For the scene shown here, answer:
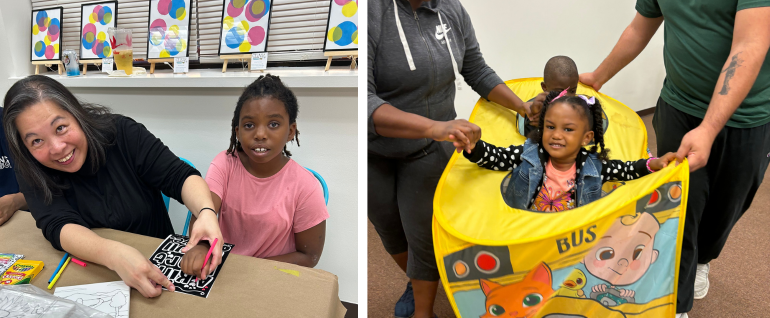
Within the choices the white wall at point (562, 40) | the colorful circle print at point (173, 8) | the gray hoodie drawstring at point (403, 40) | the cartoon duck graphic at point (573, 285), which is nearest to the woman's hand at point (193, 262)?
the colorful circle print at point (173, 8)

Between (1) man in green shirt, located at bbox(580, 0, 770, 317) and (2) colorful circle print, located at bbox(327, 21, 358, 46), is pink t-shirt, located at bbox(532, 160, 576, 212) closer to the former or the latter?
(1) man in green shirt, located at bbox(580, 0, 770, 317)

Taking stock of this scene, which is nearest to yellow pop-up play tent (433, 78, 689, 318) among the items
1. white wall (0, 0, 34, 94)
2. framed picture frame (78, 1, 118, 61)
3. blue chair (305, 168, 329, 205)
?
blue chair (305, 168, 329, 205)

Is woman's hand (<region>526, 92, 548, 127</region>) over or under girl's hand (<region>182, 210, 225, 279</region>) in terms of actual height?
over

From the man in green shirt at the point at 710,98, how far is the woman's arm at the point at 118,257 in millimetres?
1069

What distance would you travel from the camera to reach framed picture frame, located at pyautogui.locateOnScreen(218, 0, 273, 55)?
867 mm

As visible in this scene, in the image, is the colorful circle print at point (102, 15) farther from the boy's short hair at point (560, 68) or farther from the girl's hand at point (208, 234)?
the boy's short hair at point (560, 68)

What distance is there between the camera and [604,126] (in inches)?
52.0

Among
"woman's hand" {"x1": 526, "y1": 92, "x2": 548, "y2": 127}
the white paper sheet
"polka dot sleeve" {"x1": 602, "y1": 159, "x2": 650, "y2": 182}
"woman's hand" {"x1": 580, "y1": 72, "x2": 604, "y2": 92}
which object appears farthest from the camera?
"woman's hand" {"x1": 580, "y1": 72, "x2": 604, "y2": 92}

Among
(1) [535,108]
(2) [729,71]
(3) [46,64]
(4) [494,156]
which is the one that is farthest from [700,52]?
(3) [46,64]

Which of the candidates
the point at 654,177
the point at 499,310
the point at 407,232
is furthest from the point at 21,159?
the point at 654,177

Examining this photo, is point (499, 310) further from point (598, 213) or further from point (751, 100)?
A: point (751, 100)

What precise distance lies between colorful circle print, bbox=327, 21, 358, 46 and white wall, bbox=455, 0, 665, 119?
2.60 ft

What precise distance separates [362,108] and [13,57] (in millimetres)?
754

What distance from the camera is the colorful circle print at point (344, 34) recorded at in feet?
2.79
